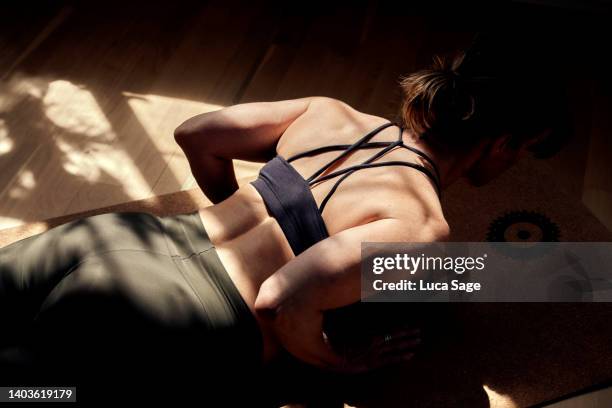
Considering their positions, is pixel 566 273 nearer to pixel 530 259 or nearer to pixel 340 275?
pixel 530 259

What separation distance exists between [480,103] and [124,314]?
2.91ft

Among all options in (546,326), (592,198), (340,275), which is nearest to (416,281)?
(546,326)

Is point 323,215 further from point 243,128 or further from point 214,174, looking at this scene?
point 214,174

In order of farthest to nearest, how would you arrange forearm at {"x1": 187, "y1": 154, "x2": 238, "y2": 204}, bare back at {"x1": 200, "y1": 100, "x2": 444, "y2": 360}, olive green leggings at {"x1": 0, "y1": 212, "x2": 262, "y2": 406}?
1. forearm at {"x1": 187, "y1": 154, "x2": 238, "y2": 204}
2. bare back at {"x1": 200, "y1": 100, "x2": 444, "y2": 360}
3. olive green leggings at {"x1": 0, "y1": 212, "x2": 262, "y2": 406}

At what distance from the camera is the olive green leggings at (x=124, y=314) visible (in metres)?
1.30

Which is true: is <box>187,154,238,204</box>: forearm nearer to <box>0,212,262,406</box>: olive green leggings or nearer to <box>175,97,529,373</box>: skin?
<box>175,97,529,373</box>: skin

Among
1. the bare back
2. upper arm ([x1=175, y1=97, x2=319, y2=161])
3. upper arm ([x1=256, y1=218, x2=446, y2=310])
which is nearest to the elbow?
upper arm ([x1=175, y1=97, x2=319, y2=161])

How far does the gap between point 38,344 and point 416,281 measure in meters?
1.01

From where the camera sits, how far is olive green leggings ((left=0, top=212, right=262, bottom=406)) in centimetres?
130

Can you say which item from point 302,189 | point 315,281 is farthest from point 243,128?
point 315,281

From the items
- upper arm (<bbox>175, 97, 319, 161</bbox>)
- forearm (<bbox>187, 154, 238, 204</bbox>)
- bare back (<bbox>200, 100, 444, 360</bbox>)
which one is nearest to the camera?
bare back (<bbox>200, 100, 444, 360</bbox>)

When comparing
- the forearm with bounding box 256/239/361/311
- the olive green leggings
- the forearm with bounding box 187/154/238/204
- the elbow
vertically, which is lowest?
the olive green leggings

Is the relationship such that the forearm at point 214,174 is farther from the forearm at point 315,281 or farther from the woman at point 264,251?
the forearm at point 315,281

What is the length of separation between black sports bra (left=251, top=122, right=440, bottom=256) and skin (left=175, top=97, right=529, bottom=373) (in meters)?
0.02
